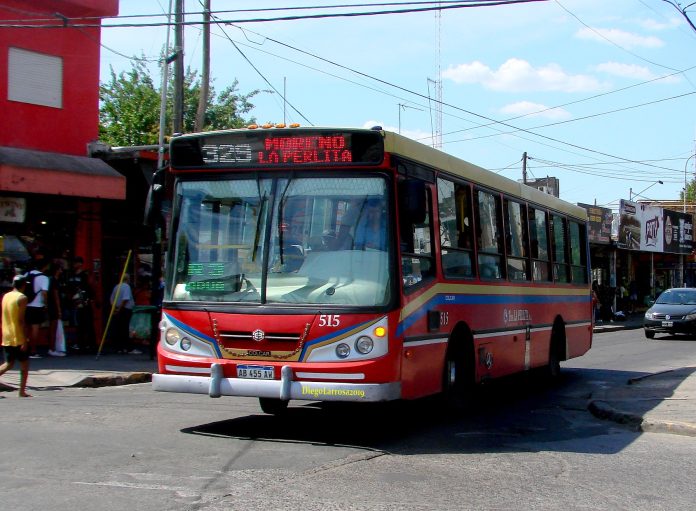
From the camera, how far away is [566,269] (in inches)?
622

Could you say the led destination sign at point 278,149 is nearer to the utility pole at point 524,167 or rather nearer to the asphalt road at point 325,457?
the asphalt road at point 325,457

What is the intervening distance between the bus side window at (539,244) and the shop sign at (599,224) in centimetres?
2621

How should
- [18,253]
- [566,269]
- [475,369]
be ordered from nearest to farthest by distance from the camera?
[475,369] < [566,269] < [18,253]

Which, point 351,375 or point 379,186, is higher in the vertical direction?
point 379,186

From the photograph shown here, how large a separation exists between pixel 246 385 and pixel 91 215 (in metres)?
12.1

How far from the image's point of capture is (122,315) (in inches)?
745

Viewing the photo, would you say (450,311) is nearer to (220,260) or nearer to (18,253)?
(220,260)

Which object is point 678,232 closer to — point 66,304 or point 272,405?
point 66,304

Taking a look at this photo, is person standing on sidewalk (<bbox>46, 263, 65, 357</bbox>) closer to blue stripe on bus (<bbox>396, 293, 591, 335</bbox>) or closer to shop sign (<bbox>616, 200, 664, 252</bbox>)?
blue stripe on bus (<bbox>396, 293, 591, 335</bbox>)

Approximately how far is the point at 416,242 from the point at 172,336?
2.70 meters

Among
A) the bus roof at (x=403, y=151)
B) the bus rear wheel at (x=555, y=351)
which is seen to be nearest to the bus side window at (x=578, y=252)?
the bus rear wheel at (x=555, y=351)

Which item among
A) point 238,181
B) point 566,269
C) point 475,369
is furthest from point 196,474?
point 566,269

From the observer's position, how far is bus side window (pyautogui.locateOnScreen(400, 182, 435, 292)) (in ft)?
28.8

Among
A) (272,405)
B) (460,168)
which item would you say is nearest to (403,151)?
(460,168)
